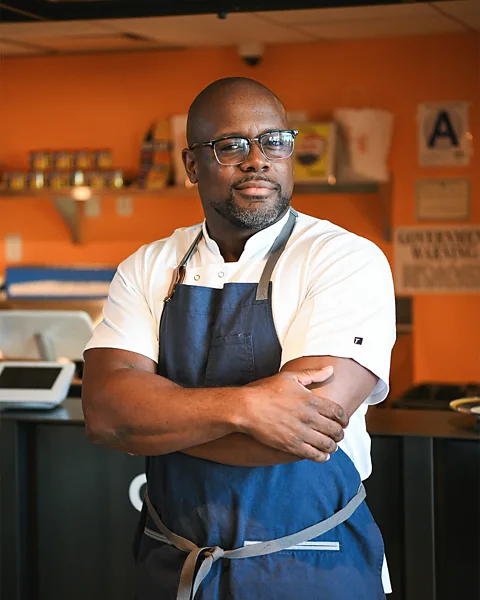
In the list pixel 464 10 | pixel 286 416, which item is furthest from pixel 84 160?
pixel 286 416

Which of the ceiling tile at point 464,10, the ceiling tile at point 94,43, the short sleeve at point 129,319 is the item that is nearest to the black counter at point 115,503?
the short sleeve at point 129,319

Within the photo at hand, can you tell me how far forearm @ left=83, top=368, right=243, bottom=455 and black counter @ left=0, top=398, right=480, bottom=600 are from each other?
34.5 inches

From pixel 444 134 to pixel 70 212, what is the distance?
2149 mm

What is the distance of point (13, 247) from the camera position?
565 cm

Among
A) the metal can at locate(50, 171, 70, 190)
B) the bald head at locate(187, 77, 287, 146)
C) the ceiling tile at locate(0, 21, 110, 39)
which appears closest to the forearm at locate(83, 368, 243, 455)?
the bald head at locate(187, 77, 287, 146)

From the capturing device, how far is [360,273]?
162 cm

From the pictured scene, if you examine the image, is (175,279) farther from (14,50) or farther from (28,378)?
(14,50)

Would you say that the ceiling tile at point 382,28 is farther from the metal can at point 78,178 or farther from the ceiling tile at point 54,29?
the metal can at point 78,178

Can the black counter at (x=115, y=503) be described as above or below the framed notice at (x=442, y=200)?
below

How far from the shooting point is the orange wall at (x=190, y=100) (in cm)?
492

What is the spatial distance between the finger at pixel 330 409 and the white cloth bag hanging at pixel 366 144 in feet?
11.1

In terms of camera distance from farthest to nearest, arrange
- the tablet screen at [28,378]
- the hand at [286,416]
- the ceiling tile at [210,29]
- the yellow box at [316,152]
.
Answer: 1. the yellow box at [316,152]
2. the ceiling tile at [210,29]
3. the tablet screen at [28,378]
4. the hand at [286,416]

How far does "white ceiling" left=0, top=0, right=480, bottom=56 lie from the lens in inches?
162

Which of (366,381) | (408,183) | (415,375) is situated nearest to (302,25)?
(408,183)
